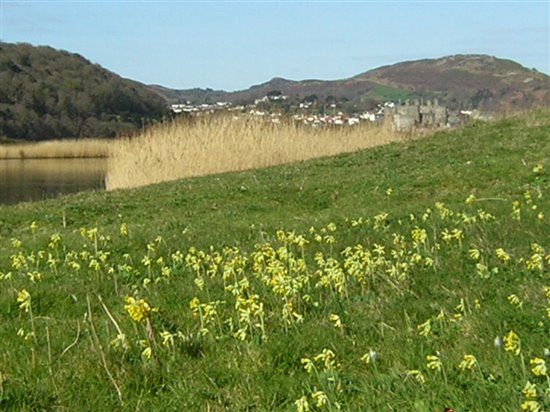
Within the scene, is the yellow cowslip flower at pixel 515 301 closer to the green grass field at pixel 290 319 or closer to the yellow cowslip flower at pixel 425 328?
the green grass field at pixel 290 319

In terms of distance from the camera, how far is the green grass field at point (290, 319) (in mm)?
3094

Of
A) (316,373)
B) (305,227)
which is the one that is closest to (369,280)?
(316,373)

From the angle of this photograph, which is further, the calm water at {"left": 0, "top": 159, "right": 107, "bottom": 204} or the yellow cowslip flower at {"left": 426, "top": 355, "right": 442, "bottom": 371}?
the calm water at {"left": 0, "top": 159, "right": 107, "bottom": 204}

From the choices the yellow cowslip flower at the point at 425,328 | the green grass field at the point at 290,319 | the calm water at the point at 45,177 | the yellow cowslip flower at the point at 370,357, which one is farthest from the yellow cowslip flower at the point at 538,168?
the calm water at the point at 45,177

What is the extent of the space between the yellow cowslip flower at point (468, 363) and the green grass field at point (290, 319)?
0.01m

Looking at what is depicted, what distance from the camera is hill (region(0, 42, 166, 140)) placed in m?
69.6

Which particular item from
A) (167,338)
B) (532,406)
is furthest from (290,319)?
(532,406)

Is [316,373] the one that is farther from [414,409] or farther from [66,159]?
[66,159]

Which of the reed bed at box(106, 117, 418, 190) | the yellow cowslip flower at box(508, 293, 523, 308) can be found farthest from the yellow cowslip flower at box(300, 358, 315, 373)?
the reed bed at box(106, 117, 418, 190)

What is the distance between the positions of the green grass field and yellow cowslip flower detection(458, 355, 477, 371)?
10 millimetres

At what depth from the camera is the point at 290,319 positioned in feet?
13.4

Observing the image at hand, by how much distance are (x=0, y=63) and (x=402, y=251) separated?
261 feet

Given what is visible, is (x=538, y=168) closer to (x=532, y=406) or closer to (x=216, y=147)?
(x=532, y=406)

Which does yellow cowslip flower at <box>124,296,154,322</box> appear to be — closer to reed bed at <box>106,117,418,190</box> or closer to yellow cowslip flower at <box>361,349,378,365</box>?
yellow cowslip flower at <box>361,349,378,365</box>
